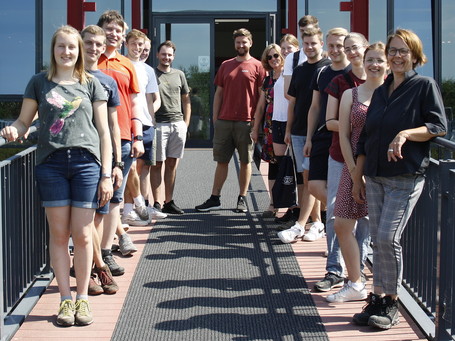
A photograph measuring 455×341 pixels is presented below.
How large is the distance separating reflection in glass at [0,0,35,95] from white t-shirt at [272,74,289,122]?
678 centimetres

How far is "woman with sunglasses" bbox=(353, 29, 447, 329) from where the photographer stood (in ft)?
14.4

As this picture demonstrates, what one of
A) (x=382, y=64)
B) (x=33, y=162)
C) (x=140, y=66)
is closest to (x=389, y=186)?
(x=382, y=64)

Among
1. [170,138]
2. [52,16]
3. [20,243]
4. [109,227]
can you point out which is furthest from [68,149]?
[52,16]

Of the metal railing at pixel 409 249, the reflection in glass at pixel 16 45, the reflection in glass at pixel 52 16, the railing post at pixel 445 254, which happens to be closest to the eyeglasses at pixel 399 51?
the metal railing at pixel 409 249

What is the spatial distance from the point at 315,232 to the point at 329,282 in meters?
1.57

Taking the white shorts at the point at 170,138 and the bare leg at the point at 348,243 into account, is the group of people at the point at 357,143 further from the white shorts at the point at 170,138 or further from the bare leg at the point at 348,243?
the white shorts at the point at 170,138

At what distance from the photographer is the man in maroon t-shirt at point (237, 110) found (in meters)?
8.39

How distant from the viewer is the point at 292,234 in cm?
697

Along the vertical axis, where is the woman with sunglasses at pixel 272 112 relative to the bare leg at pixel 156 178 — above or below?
above

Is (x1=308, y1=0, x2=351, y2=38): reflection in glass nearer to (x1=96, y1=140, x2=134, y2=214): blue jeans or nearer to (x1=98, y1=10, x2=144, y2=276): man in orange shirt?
(x1=98, y1=10, x2=144, y2=276): man in orange shirt

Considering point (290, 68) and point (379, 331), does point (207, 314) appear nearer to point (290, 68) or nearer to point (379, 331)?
point (379, 331)

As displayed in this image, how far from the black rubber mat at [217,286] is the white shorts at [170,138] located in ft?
2.08

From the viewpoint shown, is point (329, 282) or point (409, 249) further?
point (329, 282)

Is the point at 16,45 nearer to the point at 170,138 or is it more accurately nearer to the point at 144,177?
the point at 170,138
